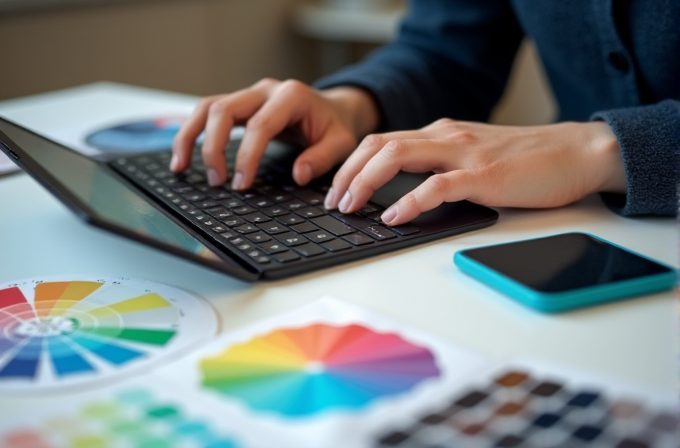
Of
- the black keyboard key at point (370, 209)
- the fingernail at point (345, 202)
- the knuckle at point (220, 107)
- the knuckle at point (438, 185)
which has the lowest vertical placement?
the black keyboard key at point (370, 209)

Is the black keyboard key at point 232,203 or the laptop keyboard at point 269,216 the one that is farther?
the black keyboard key at point 232,203

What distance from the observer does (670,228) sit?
0.59 meters

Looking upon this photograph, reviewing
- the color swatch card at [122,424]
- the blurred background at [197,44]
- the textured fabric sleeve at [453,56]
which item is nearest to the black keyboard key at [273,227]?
the color swatch card at [122,424]

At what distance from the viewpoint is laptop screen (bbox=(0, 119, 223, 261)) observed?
483mm

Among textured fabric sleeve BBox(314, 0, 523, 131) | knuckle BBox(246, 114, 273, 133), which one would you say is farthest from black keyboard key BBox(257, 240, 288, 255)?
textured fabric sleeve BBox(314, 0, 523, 131)

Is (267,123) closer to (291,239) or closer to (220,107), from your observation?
(220,107)

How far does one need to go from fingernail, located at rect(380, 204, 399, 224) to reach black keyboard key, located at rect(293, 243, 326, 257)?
7 centimetres

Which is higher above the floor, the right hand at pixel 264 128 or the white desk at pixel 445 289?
the right hand at pixel 264 128

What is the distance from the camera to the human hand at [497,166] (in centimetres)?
60

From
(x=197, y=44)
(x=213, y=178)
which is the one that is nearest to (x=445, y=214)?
(x=213, y=178)

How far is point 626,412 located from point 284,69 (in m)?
2.52

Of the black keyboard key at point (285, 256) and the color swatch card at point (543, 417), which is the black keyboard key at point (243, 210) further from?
the color swatch card at point (543, 417)

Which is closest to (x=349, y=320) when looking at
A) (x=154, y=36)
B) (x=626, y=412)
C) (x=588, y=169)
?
(x=626, y=412)

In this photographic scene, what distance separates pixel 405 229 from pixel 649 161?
0.21 meters
